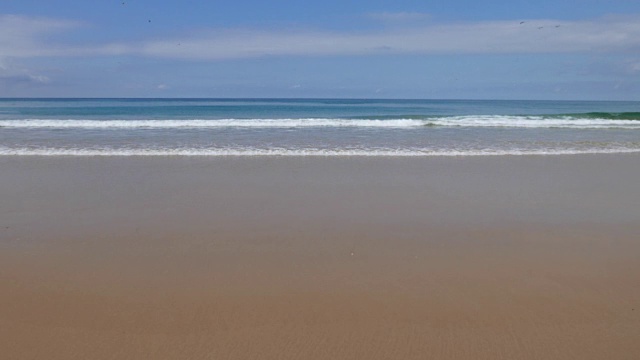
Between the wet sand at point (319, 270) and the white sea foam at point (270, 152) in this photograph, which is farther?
the white sea foam at point (270, 152)

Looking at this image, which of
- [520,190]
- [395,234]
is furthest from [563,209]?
[395,234]

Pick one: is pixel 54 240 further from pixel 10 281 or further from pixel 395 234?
pixel 395 234

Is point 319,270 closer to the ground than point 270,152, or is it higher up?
closer to the ground

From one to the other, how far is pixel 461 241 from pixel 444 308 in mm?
1818

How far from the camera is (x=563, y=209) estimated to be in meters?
7.15

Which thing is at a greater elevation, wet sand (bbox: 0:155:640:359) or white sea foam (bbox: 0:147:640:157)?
white sea foam (bbox: 0:147:640:157)

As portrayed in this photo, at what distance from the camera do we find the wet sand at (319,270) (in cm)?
346

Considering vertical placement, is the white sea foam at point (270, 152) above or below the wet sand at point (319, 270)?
above

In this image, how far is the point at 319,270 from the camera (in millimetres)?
4703

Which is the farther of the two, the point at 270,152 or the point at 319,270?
the point at 270,152

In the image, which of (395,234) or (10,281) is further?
(395,234)

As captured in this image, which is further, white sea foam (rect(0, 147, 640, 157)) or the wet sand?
white sea foam (rect(0, 147, 640, 157))

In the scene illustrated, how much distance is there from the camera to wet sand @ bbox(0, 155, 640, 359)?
346 centimetres

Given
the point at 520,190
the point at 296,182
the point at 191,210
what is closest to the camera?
the point at 191,210
